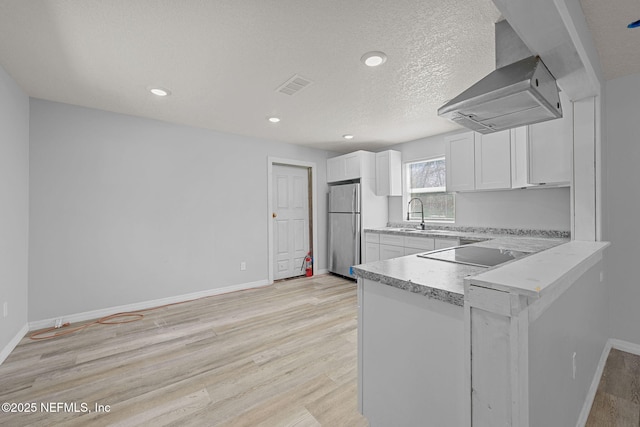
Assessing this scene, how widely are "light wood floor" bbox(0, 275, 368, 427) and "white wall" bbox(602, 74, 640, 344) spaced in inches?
94.6

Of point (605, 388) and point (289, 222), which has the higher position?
point (289, 222)

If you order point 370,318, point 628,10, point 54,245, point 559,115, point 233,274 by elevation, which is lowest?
point 233,274

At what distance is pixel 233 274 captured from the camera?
3.99 meters

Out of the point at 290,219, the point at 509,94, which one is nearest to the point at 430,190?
the point at 290,219

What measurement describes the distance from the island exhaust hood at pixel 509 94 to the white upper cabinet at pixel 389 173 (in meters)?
2.78

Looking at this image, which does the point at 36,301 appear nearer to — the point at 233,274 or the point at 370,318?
the point at 233,274

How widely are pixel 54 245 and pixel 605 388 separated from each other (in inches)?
196

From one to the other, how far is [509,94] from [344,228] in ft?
11.6

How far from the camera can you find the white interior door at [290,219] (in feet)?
15.3

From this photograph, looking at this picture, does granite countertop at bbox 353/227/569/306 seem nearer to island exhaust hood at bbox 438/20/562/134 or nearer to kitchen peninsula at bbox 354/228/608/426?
kitchen peninsula at bbox 354/228/608/426

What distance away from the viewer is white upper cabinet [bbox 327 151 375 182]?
14.9ft

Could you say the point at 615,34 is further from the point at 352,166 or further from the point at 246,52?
the point at 352,166

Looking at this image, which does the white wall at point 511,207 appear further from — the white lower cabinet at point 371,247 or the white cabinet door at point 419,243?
the white lower cabinet at point 371,247

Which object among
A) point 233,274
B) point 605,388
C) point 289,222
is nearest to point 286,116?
point 289,222
